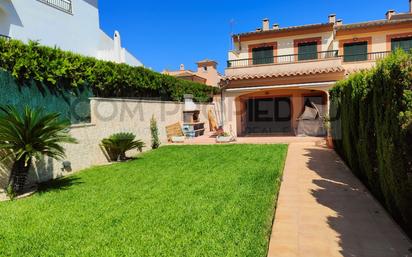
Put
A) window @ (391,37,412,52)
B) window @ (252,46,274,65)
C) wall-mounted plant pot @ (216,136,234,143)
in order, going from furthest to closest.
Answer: window @ (252,46,274,65), window @ (391,37,412,52), wall-mounted plant pot @ (216,136,234,143)

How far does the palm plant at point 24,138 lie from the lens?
7805 mm

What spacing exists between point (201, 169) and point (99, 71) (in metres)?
6.60

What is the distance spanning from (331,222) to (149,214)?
366cm

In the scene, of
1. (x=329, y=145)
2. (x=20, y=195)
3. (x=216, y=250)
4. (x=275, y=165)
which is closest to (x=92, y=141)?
(x=20, y=195)

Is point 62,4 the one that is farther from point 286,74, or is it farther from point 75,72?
point 286,74

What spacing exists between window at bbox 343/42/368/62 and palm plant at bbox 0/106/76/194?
24256 millimetres

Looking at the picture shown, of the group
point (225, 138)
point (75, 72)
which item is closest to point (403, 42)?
point (225, 138)

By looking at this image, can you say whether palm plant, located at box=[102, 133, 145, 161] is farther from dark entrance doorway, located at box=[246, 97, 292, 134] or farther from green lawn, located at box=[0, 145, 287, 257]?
dark entrance doorway, located at box=[246, 97, 292, 134]

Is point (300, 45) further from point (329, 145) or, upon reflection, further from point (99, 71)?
point (99, 71)

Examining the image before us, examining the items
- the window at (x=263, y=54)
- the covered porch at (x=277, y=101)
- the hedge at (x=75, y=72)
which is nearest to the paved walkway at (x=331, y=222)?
the hedge at (x=75, y=72)

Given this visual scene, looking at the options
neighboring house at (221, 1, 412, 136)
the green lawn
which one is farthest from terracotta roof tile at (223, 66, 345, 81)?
the green lawn

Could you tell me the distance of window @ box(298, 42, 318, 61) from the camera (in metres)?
25.0

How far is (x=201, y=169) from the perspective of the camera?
35.4 feet

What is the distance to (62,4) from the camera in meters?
21.1
